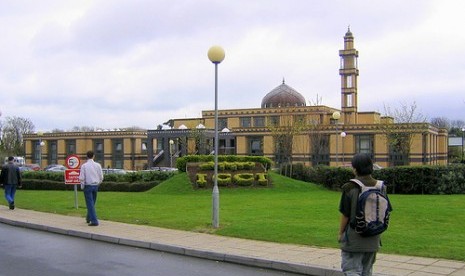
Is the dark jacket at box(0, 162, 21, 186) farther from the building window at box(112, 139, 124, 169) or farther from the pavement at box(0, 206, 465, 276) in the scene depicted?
the building window at box(112, 139, 124, 169)

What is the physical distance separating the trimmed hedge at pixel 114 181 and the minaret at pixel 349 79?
46.9m

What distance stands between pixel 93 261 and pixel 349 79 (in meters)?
66.8

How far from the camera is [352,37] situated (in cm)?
7125

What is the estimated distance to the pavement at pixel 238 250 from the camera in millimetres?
7844

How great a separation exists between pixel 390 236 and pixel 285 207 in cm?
603

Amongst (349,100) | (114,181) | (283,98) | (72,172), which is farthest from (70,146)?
(72,172)

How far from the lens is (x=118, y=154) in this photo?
81.4m

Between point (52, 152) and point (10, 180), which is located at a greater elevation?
point (52, 152)

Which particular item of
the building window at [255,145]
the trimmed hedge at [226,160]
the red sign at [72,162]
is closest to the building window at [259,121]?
the building window at [255,145]

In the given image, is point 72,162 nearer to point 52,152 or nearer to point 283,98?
point 283,98

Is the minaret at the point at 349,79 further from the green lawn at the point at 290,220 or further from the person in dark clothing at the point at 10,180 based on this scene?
the person in dark clothing at the point at 10,180

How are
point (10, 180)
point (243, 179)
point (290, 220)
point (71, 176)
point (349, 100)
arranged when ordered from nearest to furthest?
1. point (290, 220)
2. point (71, 176)
3. point (10, 180)
4. point (243, 179)
5. point (349, 100)

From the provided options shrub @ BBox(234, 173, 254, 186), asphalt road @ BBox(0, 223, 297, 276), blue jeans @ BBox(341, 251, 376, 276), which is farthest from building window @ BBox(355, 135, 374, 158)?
blue jeans @ BBox(341, 251, 376, 276)

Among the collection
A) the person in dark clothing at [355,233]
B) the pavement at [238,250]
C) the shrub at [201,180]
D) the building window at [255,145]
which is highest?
the building window at [255,145]
